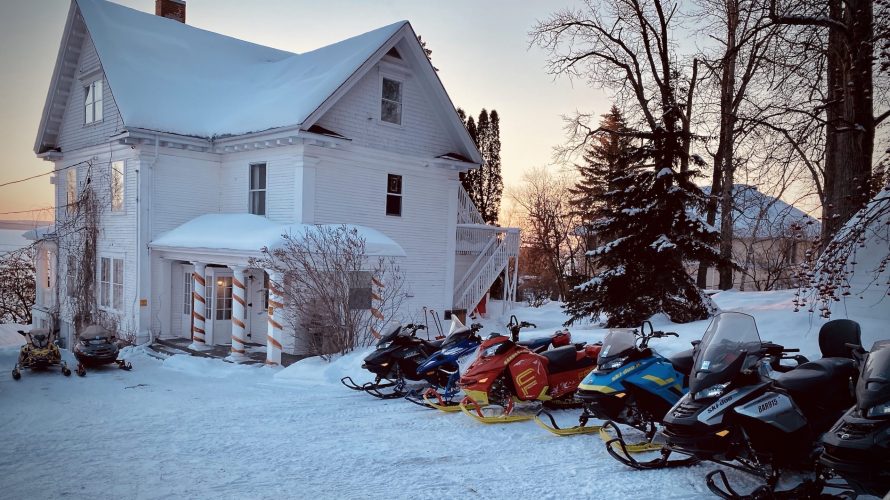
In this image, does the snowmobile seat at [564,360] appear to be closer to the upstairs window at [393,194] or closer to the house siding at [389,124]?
the house siding at [389,124]

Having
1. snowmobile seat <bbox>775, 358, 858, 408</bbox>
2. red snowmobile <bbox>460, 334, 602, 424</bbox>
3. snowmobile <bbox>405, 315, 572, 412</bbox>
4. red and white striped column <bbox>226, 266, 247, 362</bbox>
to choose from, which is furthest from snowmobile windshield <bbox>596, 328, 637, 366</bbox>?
red and white striped column <bbox>226, 266, 247, 362</bbox>

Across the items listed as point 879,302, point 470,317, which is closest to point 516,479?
point 879,302

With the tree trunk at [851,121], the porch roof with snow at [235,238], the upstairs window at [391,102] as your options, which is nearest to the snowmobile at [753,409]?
the tree trunk at [851,121]

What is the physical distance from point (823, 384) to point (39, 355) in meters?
12.2

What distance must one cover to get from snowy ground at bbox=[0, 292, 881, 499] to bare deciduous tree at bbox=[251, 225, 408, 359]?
2.43 m

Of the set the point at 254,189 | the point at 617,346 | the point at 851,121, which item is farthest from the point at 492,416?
the point at 254,189

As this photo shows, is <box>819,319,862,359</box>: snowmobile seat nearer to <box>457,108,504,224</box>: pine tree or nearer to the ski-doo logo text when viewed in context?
the ski-doo logo text

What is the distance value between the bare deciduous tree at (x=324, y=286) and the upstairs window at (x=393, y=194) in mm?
3196

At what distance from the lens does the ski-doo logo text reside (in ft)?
14.5

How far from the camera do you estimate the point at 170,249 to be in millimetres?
14930

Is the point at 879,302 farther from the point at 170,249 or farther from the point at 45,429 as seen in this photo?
the point at 170,249

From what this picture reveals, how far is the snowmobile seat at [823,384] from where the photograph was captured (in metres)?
4.69

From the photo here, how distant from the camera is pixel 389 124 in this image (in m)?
16.2

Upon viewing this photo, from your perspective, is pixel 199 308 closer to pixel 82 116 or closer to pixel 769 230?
pixel 82 116
